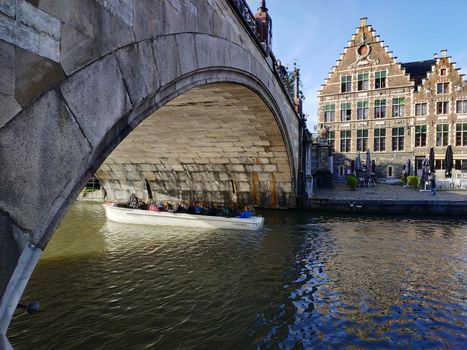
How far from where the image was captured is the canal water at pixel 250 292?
4762mm

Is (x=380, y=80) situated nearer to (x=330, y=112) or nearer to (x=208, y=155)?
(x=330, y=112)

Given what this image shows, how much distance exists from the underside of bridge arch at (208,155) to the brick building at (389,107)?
12082 millimetres

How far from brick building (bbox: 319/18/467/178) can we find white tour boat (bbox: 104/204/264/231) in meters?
17.5

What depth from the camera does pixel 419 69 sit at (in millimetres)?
30297

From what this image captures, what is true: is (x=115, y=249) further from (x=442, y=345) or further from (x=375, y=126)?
(x=375, y=126)

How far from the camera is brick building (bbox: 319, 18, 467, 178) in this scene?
26.6 m

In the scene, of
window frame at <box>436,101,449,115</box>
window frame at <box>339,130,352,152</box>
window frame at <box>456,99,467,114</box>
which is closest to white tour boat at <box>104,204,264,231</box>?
window frame at <box>339,130,352,152</box>

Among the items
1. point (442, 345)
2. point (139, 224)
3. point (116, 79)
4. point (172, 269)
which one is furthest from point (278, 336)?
point (139, 224)

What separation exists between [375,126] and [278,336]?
28.0 metres

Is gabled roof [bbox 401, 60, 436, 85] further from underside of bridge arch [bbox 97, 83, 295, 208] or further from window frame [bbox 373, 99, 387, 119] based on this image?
underside of bridge arch [bbox 97, 83, 295, 208]

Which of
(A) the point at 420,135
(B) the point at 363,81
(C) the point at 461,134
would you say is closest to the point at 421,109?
(A) the point at 420,135

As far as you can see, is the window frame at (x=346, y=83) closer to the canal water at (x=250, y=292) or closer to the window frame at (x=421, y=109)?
the window frame at (x=421, y=109)

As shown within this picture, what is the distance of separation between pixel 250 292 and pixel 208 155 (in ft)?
37.0

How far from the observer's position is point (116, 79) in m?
2.95
